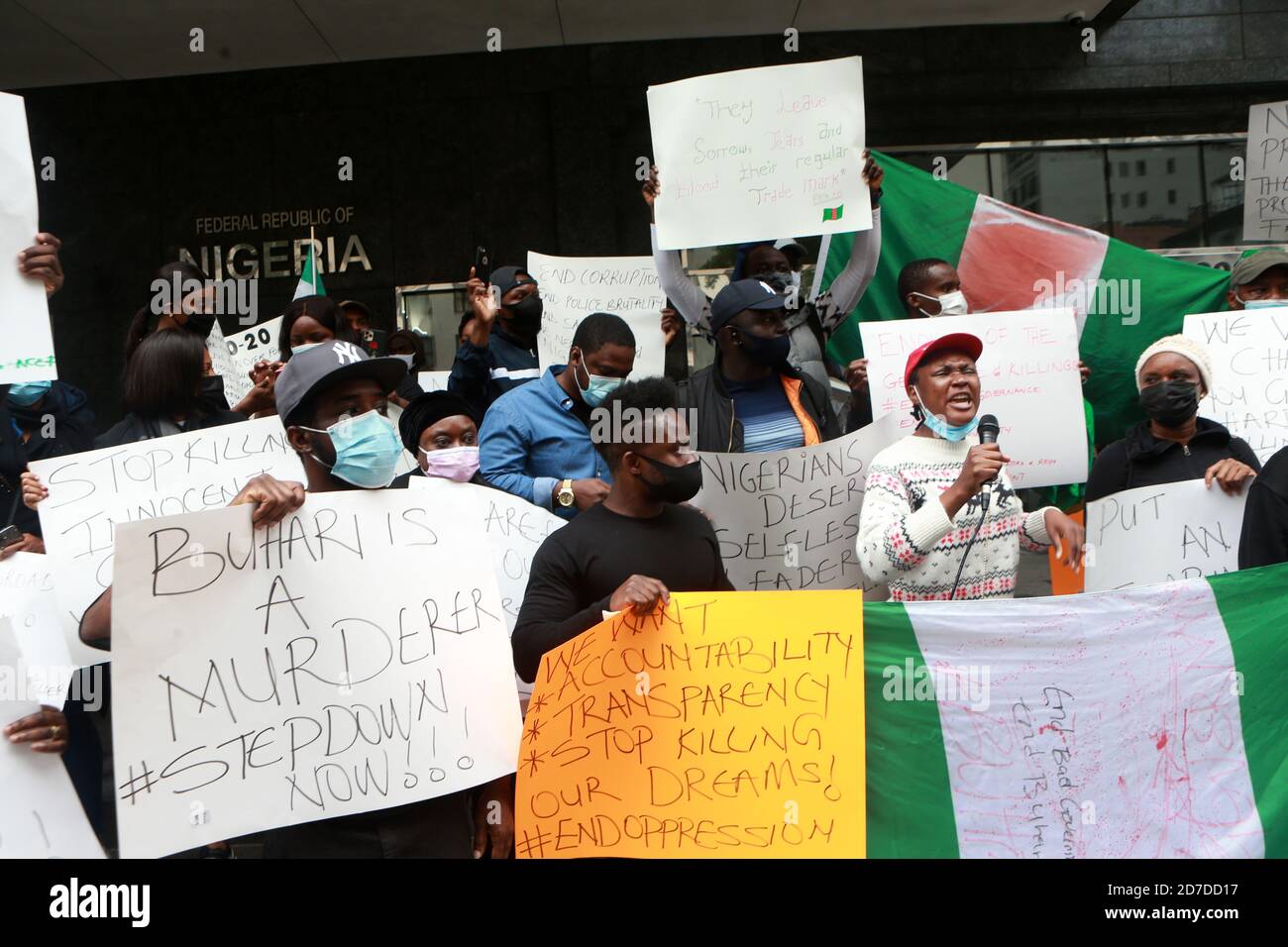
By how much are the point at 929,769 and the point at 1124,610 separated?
0.69 meters

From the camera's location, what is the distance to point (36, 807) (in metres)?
2.90

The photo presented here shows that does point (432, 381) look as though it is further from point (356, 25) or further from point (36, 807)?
point (36, 807)

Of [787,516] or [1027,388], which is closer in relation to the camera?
[787,516]

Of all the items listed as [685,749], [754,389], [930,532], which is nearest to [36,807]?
[685,749]

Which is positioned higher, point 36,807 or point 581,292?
point 581,292

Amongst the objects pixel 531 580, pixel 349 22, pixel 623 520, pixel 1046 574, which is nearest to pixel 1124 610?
pixel 623 520

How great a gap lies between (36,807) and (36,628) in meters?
0.47

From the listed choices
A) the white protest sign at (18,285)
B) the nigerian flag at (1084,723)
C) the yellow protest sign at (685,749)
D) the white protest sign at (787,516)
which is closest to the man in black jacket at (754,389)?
the white protest sign at (787,516)

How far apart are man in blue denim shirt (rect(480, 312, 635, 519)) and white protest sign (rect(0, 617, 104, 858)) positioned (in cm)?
179

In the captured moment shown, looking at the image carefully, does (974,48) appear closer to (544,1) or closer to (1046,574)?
(544,1)

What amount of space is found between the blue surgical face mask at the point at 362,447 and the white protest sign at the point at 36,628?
84 centimetres

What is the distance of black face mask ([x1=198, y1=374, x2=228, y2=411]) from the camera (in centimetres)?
431

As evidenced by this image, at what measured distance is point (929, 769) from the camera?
3.27 meters

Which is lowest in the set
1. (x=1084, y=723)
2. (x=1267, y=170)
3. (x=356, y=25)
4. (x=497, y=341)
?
(x=1084, y=723)
